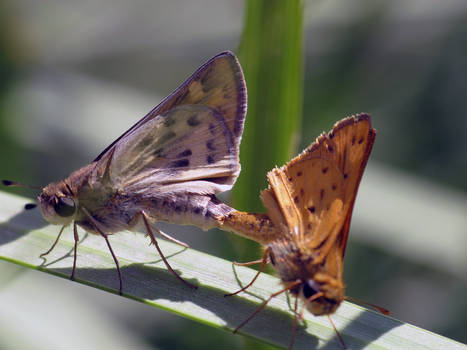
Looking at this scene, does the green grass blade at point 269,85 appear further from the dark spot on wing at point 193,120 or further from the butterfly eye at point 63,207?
the butterfly eye at point 63,207

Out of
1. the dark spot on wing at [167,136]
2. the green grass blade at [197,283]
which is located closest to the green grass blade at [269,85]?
the dark spot on wing at [167,136]

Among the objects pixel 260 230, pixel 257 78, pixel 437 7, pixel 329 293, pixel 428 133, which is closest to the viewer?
pixel 329 293

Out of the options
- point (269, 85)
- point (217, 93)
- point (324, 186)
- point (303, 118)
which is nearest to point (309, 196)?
point (324, 186)

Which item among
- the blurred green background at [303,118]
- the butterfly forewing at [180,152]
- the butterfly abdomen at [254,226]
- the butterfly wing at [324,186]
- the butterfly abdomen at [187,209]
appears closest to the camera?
the butterfly wing at [324,186]

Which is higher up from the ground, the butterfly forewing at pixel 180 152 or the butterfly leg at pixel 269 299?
the butterfly forewing at pixel 180 152

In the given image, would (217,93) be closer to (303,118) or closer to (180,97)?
(180,97)

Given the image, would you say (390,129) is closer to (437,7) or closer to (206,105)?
(437,7)

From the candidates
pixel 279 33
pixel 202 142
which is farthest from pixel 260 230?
pixel 279 33

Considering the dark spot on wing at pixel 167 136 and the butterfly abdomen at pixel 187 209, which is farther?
the dark spot on wing at pixel 167 136
